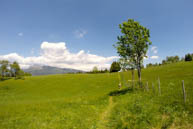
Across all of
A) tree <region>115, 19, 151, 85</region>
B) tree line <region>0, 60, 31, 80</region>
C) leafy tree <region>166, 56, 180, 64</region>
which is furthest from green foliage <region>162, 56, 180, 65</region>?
tree line <region>0, 60, 31, 80</region>

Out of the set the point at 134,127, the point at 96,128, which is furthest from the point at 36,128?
the point at 134,127

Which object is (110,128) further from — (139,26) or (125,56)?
(139,26)

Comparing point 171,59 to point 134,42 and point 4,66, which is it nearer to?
point 134,42

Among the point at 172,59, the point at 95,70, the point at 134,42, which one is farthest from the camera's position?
the point at 172,59

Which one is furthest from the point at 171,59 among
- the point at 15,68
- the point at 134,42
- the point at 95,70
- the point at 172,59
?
the point at 15,68

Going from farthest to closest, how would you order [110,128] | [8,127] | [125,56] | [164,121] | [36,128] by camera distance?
[125,56] → [8,127] → [36,128] → [110,128] → [164,121]

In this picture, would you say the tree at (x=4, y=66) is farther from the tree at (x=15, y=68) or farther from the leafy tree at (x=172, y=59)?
the leafy tree at (x=172, y=59)

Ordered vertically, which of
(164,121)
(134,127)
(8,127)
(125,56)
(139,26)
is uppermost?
(139,26)

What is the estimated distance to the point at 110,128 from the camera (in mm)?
8586

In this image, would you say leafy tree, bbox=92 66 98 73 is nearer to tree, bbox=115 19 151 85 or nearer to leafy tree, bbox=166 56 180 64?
tree, bbox=115 19 151 85

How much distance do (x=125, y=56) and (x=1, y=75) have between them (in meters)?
106

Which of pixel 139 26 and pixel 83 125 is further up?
pixel 139 26

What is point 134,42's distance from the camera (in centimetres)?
2433

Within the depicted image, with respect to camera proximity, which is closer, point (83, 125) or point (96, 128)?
point (96, 128)
